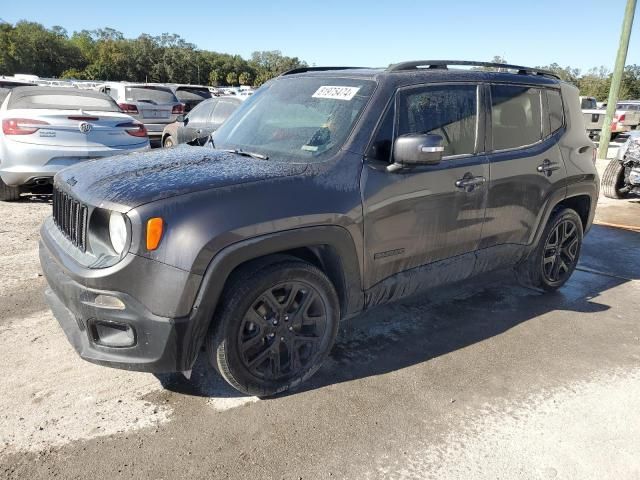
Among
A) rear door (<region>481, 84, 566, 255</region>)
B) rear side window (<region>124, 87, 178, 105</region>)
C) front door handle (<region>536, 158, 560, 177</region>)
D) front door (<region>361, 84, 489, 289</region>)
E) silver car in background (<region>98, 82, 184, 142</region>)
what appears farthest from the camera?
rear side window (<region>124, 87, 178, 105</region>)

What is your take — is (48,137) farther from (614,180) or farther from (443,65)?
(614,180)

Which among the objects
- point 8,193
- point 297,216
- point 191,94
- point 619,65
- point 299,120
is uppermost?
point 619,65

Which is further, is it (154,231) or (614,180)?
(614,180)

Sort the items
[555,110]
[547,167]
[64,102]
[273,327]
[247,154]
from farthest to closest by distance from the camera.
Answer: [64,102], [555,110], [547,167], [247,154], [273,327]

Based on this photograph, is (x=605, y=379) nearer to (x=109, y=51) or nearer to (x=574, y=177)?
(x=574, y=177)

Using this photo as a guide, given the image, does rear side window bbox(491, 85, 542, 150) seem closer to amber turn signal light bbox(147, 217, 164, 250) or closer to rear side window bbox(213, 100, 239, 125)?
amber turn signal light bbox(147, 217, 164, 250)

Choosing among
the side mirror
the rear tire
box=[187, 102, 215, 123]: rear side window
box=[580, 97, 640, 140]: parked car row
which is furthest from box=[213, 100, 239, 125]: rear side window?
box=[580, 97, 640, 140]: parked car row

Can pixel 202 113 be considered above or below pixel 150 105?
below

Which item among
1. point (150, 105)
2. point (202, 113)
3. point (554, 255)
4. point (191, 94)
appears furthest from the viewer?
point (191, 94)

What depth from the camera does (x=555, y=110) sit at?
4.41 meters

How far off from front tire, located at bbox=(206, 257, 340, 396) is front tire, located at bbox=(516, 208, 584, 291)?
231cm

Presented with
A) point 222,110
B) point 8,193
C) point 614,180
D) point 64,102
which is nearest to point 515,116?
point 64,102

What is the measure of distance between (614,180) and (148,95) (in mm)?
10856

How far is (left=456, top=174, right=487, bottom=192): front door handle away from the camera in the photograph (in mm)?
3525
